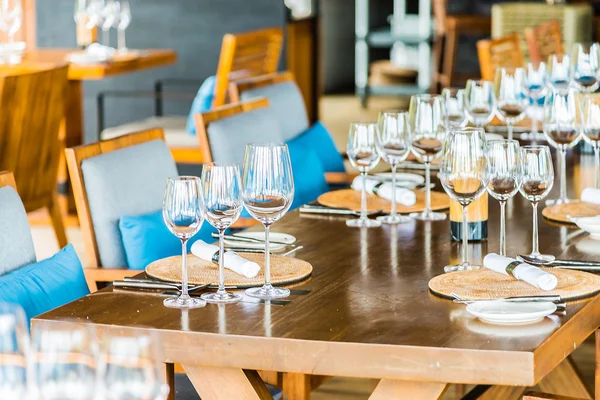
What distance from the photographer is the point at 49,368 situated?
1.04 meters

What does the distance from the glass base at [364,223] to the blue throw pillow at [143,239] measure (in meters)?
0.45

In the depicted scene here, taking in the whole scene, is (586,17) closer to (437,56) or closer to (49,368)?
(437,56)

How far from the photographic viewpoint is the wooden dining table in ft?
5.20

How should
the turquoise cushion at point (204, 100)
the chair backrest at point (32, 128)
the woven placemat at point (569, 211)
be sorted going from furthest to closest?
the turquoise cushion at point (204, 100), the chair backrest at point (32, 128), the woven placemat at point (569, 211)

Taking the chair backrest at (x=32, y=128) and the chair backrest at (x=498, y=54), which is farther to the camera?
the chair backrest at (x=498, y=54)

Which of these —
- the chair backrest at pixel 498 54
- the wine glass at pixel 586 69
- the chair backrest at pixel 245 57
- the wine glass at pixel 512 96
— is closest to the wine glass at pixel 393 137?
the wine glass at pixel 512 96

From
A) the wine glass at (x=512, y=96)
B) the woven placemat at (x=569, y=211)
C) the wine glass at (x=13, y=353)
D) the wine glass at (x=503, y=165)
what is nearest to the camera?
the wine glass at (x=13, y=353)

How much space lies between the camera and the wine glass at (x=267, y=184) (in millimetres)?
1896

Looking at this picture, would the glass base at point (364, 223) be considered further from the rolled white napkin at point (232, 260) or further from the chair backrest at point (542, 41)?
the chair backrest at point (542, 41)

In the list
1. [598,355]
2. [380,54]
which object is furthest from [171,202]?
[380,54]

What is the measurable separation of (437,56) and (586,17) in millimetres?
1486

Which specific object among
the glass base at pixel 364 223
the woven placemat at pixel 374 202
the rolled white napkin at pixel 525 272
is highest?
the rolled white napkin at pixel 525 272

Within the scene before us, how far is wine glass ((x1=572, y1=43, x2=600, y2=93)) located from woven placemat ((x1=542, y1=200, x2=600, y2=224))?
1385 mm

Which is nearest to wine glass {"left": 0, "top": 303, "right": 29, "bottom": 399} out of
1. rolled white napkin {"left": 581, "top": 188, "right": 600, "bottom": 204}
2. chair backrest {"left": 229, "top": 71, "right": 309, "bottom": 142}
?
rolled white napkin {"left": 581, "top": 188, "right": 600, "bottom": 204}
